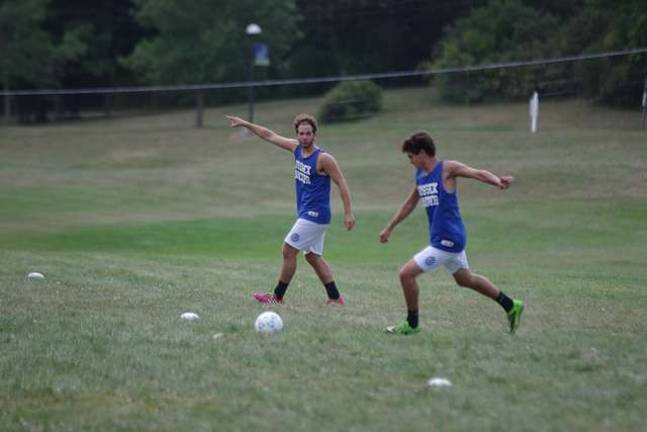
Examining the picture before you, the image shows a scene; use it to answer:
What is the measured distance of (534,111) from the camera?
35.5m

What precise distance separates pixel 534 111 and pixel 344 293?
22600mm

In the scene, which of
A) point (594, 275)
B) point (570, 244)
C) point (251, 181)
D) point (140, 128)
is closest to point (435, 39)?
point (140, 128)

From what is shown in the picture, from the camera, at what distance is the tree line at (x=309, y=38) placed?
38938 mm

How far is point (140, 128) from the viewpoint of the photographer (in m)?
47.3

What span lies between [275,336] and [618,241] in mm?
16208

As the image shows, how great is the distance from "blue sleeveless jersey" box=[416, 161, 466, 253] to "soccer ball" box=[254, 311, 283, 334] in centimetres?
164

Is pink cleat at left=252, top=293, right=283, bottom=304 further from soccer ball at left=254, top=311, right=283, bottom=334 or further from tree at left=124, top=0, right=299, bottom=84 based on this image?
tree at left=124, top=0, right=299, bottom=84

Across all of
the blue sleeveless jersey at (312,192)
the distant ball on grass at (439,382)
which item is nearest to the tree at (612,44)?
the blue sleeveless jersey at (312,192)

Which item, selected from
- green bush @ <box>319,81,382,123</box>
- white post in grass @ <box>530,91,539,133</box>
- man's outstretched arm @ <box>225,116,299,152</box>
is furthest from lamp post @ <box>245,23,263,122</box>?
man's outstretched arm @ <box>225,116,299,152</box>

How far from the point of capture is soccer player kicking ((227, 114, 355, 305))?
12.3 metres

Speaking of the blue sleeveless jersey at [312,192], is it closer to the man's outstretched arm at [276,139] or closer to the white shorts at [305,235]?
the white shorts at [305,235]

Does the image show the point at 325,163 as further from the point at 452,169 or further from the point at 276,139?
the point at 452,169

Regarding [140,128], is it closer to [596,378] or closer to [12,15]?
[12,15]

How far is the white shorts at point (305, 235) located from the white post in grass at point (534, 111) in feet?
76.7
